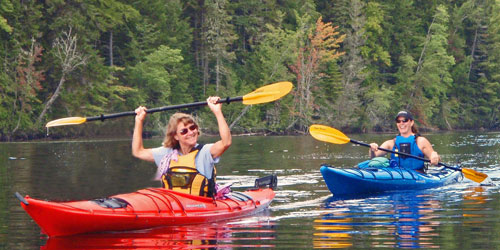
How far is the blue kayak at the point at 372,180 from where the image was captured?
14.2 meters

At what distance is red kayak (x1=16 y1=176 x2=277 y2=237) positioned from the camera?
30.0 ft

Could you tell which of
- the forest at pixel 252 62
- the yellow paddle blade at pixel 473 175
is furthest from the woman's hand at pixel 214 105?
the forest at pixel 252 62

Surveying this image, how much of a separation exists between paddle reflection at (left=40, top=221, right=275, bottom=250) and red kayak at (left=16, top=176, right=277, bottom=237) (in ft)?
0.29

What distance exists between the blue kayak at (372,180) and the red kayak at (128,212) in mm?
3389

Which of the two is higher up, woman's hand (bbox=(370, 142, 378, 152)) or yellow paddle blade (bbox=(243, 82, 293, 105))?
yellow paddle blade (bbox=(243, 82, 293, 105))

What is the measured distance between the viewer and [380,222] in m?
10.7

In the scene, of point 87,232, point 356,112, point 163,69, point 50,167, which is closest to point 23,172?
point 50,167

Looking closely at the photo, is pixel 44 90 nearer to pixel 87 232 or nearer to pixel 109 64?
pixel 109 64

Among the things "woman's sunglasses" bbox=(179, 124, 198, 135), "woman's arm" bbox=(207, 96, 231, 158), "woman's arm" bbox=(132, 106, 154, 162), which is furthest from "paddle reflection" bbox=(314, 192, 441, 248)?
"woman's arm" bbox=(132, 106, 154, 162)

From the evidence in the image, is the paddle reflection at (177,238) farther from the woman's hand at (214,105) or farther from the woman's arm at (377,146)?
the woman's arm at (377,146)

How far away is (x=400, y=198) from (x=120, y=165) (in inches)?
371

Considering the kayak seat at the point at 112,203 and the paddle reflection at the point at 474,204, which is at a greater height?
the kayak seat at the point at 112,203

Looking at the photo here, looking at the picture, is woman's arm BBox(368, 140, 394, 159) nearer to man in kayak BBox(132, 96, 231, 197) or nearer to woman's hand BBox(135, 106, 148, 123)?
man in kayak BBox(132, 96, 231, 197)

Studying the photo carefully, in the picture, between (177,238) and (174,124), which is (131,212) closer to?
(177,238)
